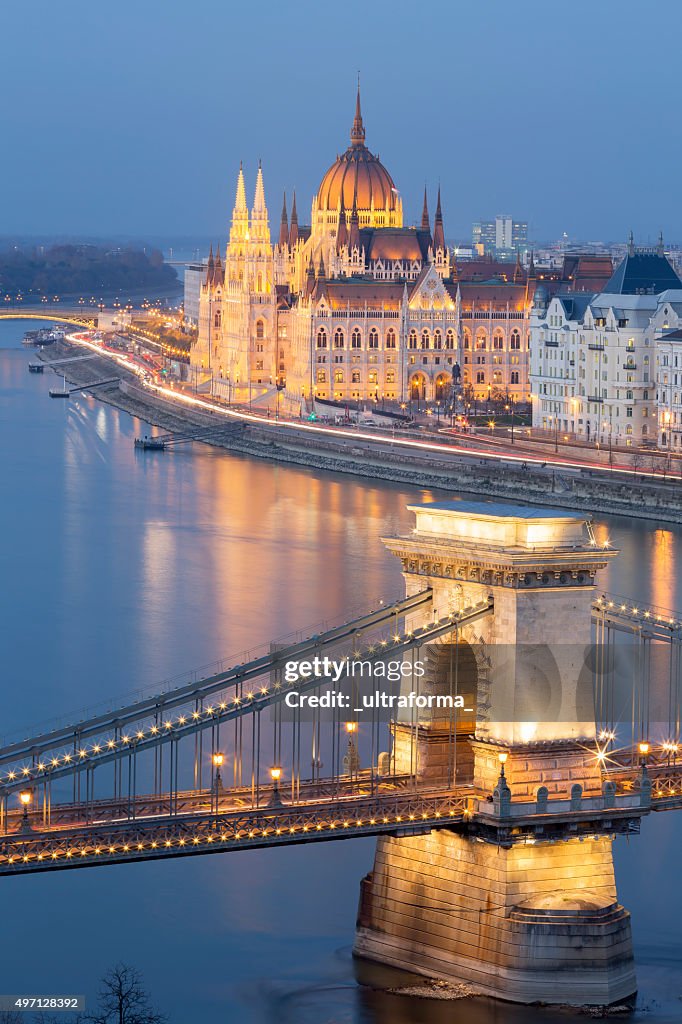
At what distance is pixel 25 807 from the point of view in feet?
65.6

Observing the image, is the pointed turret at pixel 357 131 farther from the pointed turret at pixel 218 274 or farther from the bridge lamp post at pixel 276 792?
the bridge lamp post at pixel 276 792

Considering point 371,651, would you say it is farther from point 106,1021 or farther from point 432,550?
point 106,1021

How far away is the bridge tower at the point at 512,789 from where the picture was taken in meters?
20.7

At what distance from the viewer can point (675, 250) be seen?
174000 mm

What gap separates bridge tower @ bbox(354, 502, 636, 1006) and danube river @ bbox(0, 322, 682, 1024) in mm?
472

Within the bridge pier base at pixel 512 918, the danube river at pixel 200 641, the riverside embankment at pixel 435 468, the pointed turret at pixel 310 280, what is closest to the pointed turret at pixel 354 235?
the pointed turret at pixel 310 280

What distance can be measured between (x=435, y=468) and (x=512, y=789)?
148ft

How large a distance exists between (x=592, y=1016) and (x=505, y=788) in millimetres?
1862

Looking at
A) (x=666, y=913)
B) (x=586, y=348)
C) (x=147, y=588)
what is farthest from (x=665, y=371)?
(x=666, y=913)

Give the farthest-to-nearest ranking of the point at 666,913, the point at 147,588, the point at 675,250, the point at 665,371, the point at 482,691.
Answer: the point at 675,250
the point at 665,371
the point at 147,588
the point at 666,913
the point at 482,691

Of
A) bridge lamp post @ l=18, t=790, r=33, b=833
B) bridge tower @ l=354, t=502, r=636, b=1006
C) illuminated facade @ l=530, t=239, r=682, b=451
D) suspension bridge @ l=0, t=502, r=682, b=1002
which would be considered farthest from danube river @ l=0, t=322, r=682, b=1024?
illuminated facade @ l=530, t=239, r=682, b=451

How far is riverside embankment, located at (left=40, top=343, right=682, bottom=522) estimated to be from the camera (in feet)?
190

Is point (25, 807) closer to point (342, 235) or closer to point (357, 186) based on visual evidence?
point (342, 235)
